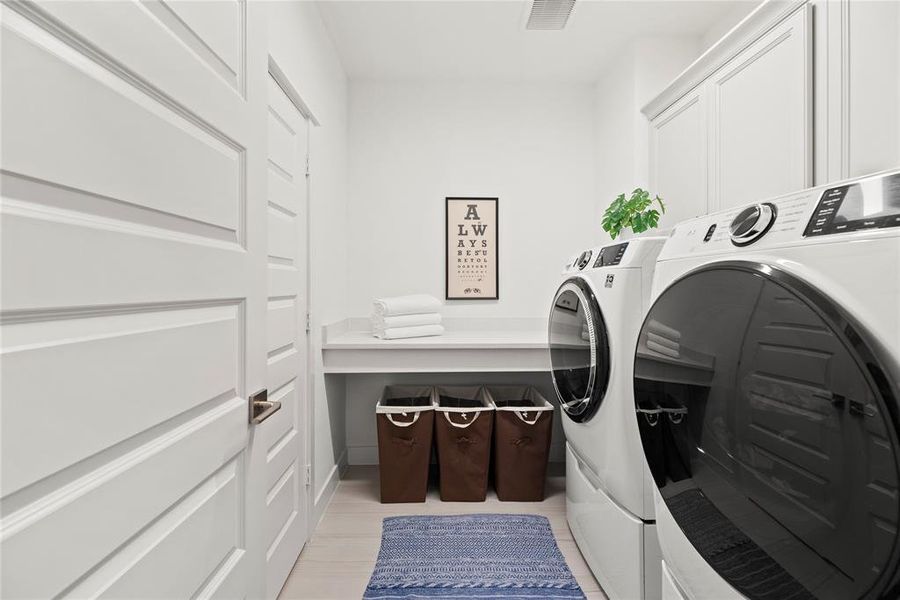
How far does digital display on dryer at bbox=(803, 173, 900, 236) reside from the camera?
62 centimetres

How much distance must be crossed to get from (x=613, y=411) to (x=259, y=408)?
1.09 metres

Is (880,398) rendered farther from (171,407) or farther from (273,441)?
(273,441)

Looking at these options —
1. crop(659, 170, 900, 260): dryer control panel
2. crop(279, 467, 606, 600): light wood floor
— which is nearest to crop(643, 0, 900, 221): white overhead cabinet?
crop(659, 170, 900, 260): dryer control panel

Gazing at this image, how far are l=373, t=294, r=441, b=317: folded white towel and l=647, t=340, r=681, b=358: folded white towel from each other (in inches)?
66.7

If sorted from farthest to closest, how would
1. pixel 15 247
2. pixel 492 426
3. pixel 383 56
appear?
pixel 383 56 < pixel 492 426 < pixel 15 247

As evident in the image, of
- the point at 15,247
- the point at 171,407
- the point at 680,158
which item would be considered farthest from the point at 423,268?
the point at 15,247

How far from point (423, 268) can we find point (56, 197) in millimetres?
2634

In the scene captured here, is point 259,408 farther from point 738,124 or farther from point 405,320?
point 738,124

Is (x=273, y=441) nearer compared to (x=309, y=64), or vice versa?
(x=273, y=441)

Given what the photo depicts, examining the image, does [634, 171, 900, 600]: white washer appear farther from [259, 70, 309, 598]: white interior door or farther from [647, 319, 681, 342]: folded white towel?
[259, 70, 309, 598]: white interior door

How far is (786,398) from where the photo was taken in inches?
28.4

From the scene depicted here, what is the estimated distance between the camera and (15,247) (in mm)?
412

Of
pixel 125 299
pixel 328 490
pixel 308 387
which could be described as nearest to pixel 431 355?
pixel 308 387

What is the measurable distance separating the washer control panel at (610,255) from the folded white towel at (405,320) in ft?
3.91
